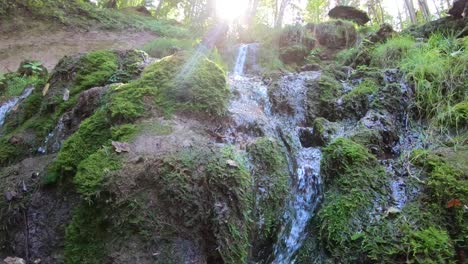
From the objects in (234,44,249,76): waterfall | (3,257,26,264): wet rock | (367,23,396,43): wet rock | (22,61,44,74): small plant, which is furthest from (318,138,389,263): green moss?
(22,61,44,74): small plant

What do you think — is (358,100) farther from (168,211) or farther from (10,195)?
(10,195)

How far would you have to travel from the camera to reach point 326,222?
3020mm

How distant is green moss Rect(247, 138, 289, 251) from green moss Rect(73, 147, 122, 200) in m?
1.30

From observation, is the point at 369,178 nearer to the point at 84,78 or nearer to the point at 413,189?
the point at 413,189

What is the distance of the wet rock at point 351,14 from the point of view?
43.1 feet

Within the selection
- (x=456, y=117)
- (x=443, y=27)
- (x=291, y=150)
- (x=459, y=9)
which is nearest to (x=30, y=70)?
(x=291, y=150)

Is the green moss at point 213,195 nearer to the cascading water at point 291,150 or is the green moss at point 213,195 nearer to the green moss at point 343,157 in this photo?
the cascading water at point 291,150

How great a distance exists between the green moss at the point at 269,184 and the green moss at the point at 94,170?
1.30 meters

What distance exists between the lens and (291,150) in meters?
4.05

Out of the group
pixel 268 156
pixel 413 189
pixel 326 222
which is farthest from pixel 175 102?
pixel 413 189

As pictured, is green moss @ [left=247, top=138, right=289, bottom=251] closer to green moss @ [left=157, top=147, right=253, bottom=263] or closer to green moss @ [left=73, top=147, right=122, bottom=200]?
green moss @ [left=157, top=147, right=253, bottom=263]

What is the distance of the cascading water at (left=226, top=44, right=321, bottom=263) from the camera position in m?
3.29

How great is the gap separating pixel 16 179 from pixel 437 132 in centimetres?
496

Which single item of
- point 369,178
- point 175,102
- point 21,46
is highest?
point 175,102
